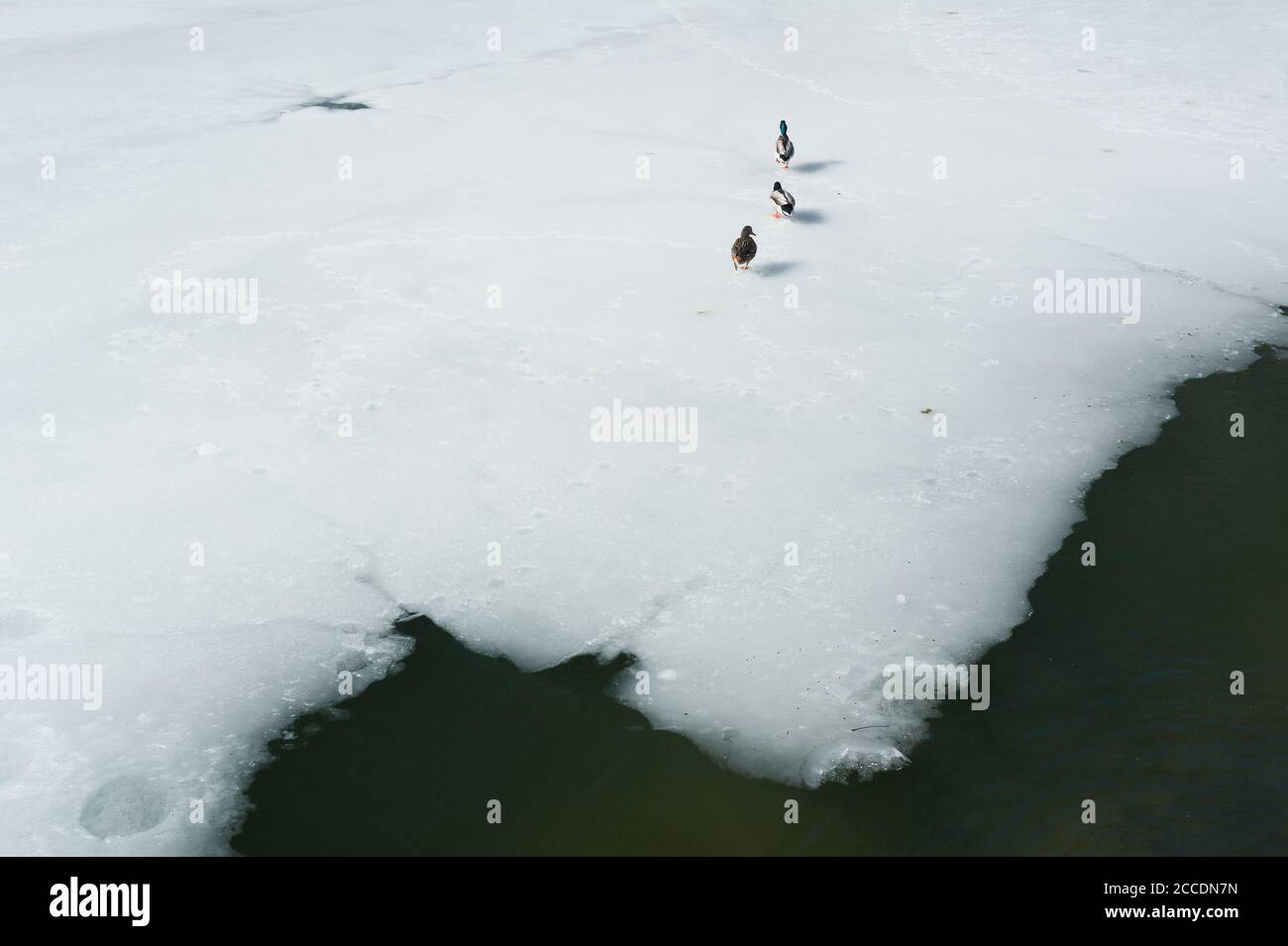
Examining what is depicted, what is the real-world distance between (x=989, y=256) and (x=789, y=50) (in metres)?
6.82

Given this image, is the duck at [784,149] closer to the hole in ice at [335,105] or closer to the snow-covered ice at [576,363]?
the snow-covered ice at [576,363]

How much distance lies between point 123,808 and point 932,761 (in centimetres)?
377

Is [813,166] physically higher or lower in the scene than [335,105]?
lower

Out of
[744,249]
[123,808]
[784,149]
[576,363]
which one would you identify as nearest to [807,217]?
[784,149]

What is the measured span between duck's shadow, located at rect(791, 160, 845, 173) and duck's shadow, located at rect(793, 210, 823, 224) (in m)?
0.99

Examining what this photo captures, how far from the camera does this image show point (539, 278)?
9.95 meters

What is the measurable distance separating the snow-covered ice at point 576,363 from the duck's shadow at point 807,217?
0.05 metres

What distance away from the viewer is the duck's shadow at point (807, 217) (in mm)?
10984

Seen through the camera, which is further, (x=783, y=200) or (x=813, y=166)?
(x=813, y=166)

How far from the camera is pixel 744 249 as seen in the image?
32.1ft

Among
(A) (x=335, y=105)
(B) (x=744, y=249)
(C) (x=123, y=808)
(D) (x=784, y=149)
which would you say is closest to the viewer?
(C) (x=123, y=808)

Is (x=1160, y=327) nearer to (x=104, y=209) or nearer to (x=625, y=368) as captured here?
(x=625, y=368)

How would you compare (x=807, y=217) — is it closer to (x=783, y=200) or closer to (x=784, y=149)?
(x=783, y=200)
